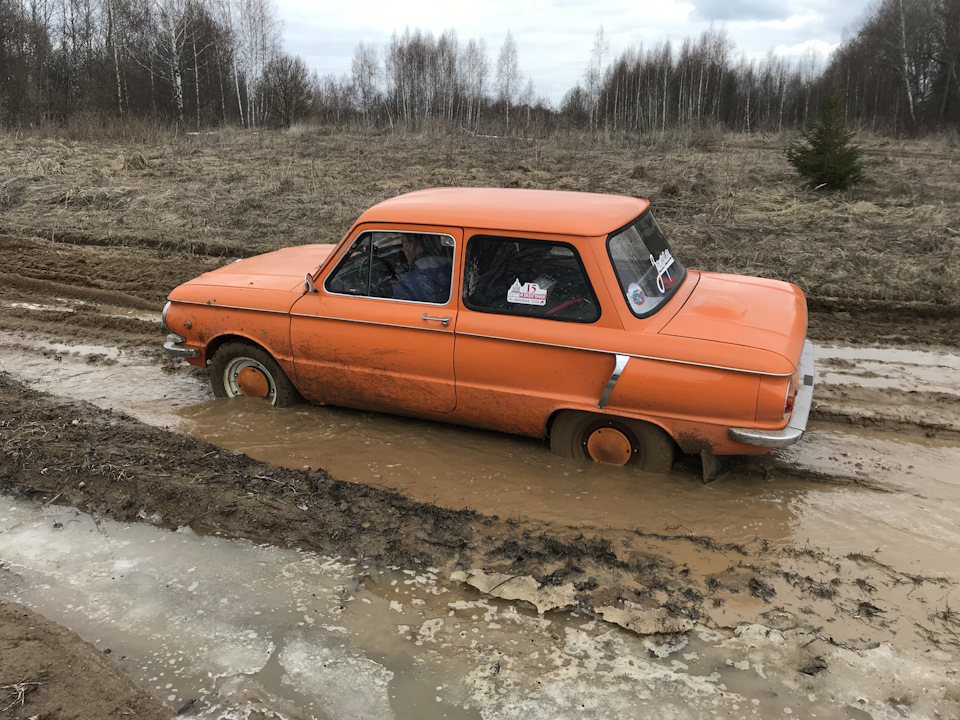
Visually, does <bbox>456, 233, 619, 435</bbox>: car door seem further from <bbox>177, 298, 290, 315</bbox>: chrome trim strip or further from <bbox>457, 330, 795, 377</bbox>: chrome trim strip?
<bbox>177, 298, 290, 315</bbox>: chrome trim strip

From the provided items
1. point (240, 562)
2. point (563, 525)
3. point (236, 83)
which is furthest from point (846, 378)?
point (236, 83)

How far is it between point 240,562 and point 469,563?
1.20m

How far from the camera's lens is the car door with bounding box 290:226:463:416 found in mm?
4656

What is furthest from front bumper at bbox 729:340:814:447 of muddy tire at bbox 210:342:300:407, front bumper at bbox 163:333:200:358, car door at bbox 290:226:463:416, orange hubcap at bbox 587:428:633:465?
front bumper at bbox 163:333:200:358

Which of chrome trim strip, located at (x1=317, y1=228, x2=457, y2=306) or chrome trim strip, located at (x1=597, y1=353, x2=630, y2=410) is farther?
chrome trim strip, located at (x1=317, y1=228, x2=457, y2=306)

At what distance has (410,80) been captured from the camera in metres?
48.0

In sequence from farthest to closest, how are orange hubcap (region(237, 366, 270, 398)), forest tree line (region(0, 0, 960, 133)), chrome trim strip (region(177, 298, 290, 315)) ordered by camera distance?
forest tree line (region(0, 0, 960, 133)), orange hubcap (region(237, 366, 270, 398)), chrome trim strip (region(177, 298, 290, 315))

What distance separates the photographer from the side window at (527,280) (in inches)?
170

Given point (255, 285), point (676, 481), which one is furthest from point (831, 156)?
point (255, 285)

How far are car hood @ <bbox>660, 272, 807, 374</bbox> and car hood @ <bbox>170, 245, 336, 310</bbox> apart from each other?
8.95 ft

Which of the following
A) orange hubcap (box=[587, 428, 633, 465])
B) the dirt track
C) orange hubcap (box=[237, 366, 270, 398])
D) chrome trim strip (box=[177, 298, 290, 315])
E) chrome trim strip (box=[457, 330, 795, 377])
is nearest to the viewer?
the dirt track

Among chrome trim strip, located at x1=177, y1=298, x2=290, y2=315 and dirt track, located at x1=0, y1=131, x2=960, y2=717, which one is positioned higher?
chrome trim strip, located at x1=177, y1=298, x2=290, y2=315

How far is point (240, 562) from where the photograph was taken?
3709 millimetres

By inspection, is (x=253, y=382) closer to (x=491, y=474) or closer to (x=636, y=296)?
(x=491, y=474)
